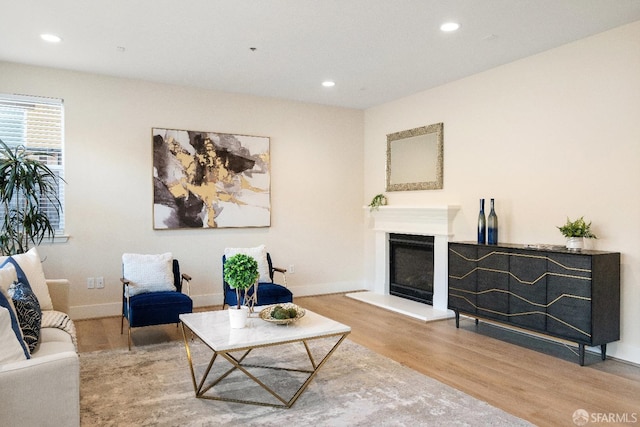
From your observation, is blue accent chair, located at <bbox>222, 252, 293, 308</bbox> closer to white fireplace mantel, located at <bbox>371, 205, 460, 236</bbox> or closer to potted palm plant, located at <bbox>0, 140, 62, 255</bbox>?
potted palm plant, located at <bbox>0, 140, 62, 255</bbox>

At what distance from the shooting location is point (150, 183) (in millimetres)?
5535

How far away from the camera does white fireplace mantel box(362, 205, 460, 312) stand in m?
5.52

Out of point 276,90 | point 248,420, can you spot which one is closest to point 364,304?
point 276,90

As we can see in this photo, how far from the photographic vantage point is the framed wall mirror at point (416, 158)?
5.72 metres

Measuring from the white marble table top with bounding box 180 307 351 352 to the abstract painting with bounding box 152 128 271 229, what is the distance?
2.49 meters

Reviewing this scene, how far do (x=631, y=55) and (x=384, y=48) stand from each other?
2.06 metres

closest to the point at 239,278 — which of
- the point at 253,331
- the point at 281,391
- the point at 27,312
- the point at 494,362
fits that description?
the point at 253,331

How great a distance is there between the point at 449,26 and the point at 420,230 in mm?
2715

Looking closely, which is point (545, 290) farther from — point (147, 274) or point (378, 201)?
point (147, 274)

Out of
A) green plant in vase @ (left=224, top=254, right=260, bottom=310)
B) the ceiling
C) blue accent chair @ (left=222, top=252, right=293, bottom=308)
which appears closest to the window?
the ceiling

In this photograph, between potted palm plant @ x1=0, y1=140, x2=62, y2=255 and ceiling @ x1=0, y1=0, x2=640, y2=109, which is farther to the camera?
potted palm plant @ x1=0, y1=140, x2=62, y2=255

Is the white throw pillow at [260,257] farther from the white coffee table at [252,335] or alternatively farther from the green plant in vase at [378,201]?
the green plant in vase at [378,201]

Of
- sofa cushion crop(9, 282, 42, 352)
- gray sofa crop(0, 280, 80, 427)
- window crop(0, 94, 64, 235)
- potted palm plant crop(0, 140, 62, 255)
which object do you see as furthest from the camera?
window crop(0, 94, 64, 235)

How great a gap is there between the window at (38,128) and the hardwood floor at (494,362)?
5.65 ft
